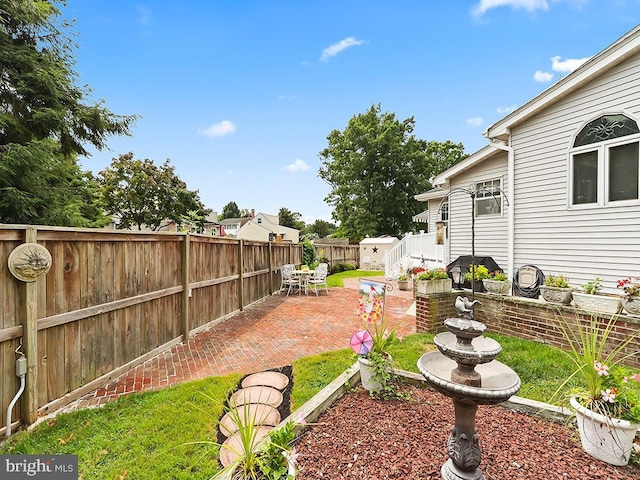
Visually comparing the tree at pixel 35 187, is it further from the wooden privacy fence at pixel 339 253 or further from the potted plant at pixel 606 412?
the wooden privacy fence at pixel 339 253

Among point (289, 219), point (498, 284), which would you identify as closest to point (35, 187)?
point (498, 284)

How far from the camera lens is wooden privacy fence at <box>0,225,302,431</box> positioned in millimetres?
2773

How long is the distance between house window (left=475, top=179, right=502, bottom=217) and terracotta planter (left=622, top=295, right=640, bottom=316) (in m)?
4.15

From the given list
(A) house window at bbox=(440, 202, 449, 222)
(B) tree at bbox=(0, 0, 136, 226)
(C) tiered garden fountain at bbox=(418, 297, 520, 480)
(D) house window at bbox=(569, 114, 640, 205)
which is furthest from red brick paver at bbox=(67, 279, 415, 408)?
(B) tree at bbox=(0, 0, 136, 226)

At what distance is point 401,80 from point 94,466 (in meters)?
14.3

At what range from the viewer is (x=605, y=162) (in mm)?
5301

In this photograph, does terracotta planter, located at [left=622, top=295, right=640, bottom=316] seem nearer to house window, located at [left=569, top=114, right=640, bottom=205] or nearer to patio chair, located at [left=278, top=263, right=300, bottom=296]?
house window, located at [left=569, top=114, right=640, bottom=205]

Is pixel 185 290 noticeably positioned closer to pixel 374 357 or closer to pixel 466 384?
pixel 374 357

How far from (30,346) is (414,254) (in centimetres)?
1215

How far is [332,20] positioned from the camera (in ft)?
31.1

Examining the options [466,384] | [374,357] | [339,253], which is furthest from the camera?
[339,253]

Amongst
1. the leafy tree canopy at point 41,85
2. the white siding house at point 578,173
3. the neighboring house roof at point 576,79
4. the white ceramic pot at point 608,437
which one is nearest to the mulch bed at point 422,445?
the white ceramic pot at point 608,437

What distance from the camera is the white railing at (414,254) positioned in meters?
11.0

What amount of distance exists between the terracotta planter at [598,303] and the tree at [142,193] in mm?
18784
